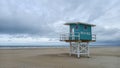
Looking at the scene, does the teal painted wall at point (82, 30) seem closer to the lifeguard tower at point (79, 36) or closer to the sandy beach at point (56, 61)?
the lifeguard tower at point (79, 36)

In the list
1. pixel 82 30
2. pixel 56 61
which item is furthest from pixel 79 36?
pixel 56 61

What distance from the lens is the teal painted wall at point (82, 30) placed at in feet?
78.7

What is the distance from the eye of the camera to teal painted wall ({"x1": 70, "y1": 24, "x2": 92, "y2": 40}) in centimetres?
2400

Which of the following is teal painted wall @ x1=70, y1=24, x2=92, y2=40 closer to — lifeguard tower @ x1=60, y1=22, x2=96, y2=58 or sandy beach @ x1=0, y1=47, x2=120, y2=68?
lifeguard tower @ x1=60, y1=22, x2=96, y2=58

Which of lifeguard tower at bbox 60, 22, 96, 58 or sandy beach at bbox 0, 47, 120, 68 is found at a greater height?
lifeguard tower at bbox 60, 22, 96, 58

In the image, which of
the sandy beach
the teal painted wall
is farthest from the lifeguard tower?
the sandy beach

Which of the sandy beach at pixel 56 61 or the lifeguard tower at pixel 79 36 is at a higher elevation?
the lifeguard tower at pixel 79 36

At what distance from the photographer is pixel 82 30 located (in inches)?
952

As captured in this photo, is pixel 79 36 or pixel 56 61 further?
pixel 79 36

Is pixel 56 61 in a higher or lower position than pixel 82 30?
lower

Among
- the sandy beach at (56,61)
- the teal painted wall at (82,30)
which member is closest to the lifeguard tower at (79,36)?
the teal painted wall at (82,30)

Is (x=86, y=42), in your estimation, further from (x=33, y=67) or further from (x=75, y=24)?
(x=33, y=67)

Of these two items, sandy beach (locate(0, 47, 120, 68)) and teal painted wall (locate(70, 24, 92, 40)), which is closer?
sandy beach (locate(0, 47, 120, 68))

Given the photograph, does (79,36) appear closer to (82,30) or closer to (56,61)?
(82,30)
